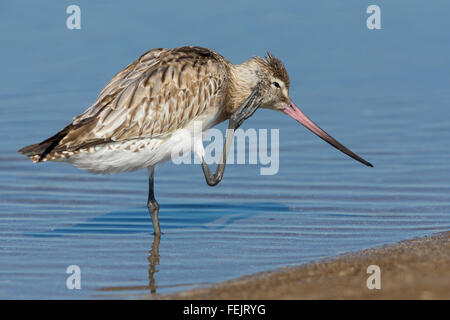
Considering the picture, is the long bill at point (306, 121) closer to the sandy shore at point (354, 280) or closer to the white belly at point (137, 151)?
the white belly at point (137, 151)

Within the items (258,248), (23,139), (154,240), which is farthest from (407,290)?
(23,139)

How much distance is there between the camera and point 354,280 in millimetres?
6340

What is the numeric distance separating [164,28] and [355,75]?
279cm

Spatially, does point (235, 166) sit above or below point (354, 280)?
above

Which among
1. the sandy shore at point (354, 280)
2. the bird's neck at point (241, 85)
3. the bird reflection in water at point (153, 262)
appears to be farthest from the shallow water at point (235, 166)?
the bird's neck at point (241, 85)

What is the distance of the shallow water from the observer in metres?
7.62

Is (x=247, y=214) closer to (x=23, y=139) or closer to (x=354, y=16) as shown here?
(x=23, y=139)

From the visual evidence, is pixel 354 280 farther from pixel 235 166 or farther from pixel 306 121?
pixel 235 166

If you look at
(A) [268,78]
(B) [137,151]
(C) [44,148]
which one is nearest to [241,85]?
(A) [268,78]

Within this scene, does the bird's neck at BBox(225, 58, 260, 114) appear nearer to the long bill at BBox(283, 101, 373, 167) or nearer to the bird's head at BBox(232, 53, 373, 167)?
the bird's head at BBox(232, 53, 373, 167)

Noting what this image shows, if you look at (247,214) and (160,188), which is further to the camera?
(160,188)

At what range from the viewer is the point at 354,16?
1475 cm

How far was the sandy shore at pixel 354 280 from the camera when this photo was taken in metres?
6.07

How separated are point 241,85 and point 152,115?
3.72 feet
